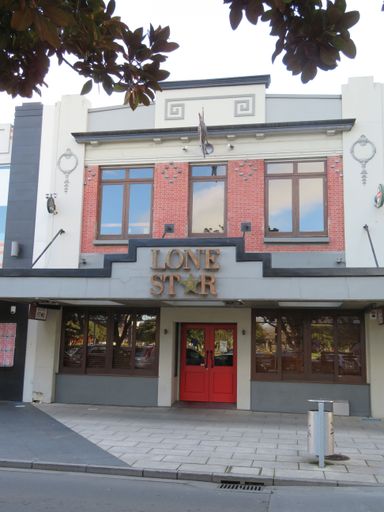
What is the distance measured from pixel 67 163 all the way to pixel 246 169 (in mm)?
5152

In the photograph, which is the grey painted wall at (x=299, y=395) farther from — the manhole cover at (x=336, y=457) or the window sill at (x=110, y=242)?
the window sill at (x=110, y=242)

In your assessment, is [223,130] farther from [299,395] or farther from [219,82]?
[299,395]

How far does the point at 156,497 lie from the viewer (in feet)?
23.7

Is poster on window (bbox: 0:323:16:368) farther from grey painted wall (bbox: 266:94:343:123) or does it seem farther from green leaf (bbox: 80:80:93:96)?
green leaf (bbox: 80:80:93:96)

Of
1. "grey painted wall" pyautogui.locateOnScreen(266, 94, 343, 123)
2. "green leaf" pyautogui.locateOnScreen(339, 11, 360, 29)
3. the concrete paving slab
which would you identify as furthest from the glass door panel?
"green leaf" pyautogui.locateOnScreen(339, 11, 360, 29)

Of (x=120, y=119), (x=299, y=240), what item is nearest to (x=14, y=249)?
(x=120, y=119)

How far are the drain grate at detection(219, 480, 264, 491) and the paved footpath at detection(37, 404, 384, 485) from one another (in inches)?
3.2

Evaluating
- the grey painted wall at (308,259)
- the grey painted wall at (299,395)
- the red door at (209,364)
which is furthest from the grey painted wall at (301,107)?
the grey painted wall at (299,395)

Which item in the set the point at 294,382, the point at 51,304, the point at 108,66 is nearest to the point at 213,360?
the point at 294,382

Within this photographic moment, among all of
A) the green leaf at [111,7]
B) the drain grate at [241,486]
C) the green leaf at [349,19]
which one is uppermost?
the green leaf at [111,7]

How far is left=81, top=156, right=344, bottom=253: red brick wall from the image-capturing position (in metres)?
14.4

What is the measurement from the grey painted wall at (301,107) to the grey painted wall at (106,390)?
7.96 meters

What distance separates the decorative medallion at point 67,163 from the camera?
15.8 metres

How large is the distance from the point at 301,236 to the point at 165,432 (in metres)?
6.20
